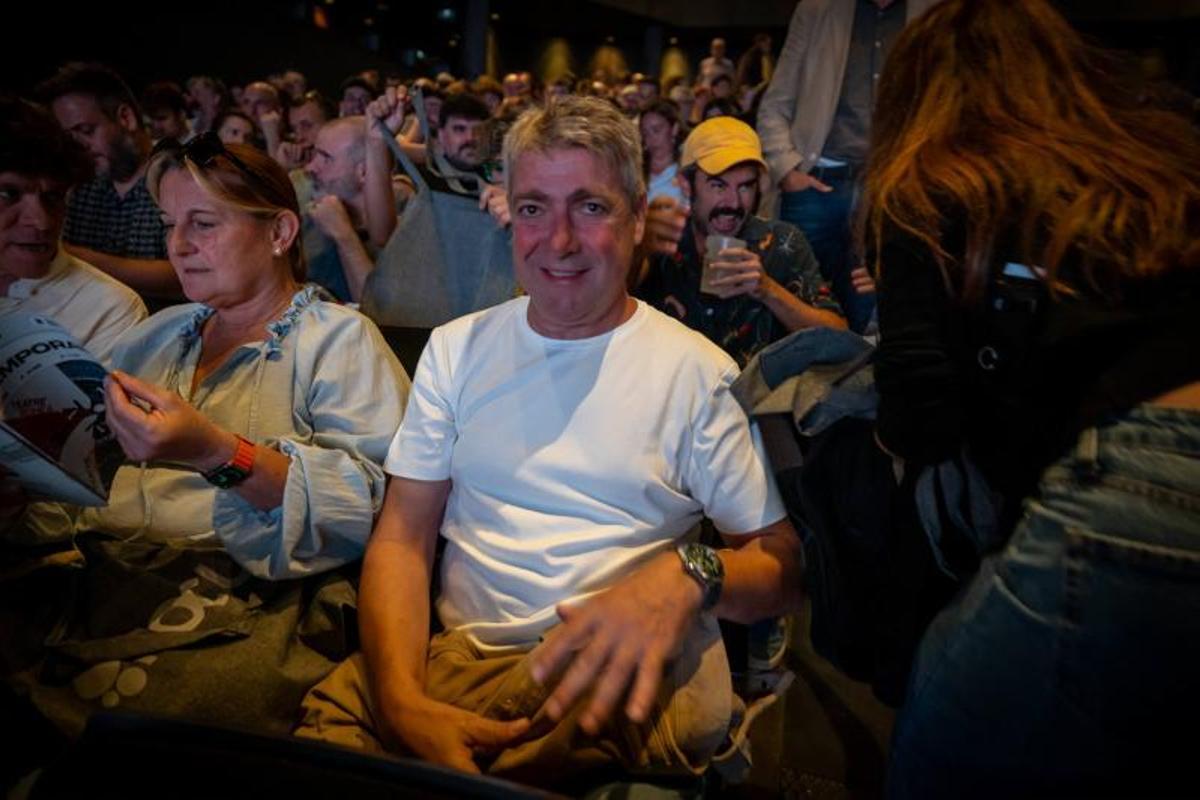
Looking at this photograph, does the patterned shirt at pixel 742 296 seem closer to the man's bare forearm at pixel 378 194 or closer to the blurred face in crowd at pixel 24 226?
the man's bare forearm at pixel 378 194

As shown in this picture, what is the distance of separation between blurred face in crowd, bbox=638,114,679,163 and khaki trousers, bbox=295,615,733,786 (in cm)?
463

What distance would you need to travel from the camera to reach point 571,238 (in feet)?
4.39

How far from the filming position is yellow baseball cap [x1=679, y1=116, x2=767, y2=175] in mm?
2531

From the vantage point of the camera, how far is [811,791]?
6.00 feet

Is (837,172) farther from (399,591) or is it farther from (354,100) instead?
(354,100)

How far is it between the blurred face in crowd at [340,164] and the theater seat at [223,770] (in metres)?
2.37

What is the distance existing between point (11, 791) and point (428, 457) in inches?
32.0

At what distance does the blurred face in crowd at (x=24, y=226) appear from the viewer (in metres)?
1.81

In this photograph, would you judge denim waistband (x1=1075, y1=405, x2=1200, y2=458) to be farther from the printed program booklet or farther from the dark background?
the dark background

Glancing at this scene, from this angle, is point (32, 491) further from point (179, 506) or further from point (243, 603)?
point (243, 603)

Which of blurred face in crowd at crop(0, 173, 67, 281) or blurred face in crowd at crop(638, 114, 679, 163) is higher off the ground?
blurred face in crowd at crop(638, 114, 679, 163)

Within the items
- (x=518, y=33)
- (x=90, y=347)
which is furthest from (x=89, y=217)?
(x=518, y=33)

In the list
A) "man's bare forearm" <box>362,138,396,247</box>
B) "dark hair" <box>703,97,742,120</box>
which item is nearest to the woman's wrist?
"man's bare forearm" <box>362,138,396,247</box>

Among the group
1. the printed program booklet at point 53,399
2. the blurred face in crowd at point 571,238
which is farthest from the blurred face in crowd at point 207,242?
the blurred face in crowd at point 571,238
